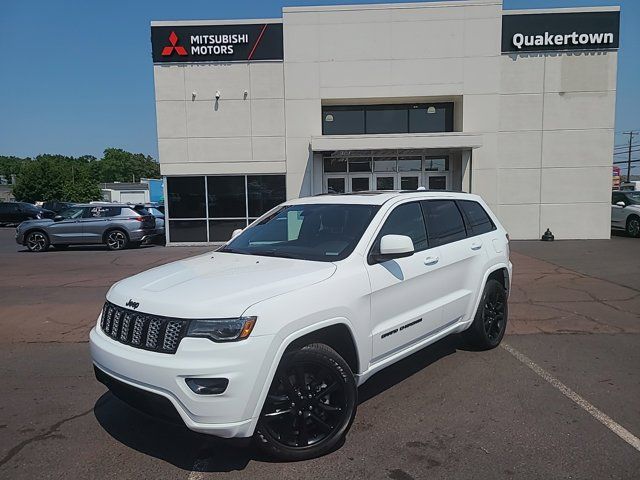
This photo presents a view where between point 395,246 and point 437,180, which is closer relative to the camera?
point 395,246

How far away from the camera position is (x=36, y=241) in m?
16.9

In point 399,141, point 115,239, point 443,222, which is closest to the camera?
point 443,222

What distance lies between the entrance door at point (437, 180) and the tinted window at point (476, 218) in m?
12.4

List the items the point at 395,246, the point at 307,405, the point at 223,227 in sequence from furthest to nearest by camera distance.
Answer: the point at 223,227, the point at 395,246, the point at 307,405

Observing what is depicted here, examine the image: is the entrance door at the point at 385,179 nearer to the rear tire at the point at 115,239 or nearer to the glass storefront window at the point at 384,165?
the glass storefront window at the point at 384,165

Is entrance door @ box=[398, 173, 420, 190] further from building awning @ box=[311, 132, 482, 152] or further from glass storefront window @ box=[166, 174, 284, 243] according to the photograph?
glass storefront window @ box=[166, 174, 284, 243]

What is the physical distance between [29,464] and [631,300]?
27.3ft

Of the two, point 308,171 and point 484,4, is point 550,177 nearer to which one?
point 484,4

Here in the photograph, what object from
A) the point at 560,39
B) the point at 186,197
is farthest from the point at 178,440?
the point at 560,39

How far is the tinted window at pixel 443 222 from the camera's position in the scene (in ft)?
15.5

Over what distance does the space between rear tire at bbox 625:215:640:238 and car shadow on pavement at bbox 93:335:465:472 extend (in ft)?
57.1

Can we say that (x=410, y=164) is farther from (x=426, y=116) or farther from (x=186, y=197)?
(x=186, y=197)

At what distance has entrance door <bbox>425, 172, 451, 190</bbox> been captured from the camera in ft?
58.9

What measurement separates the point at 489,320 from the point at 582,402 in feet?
4.73
